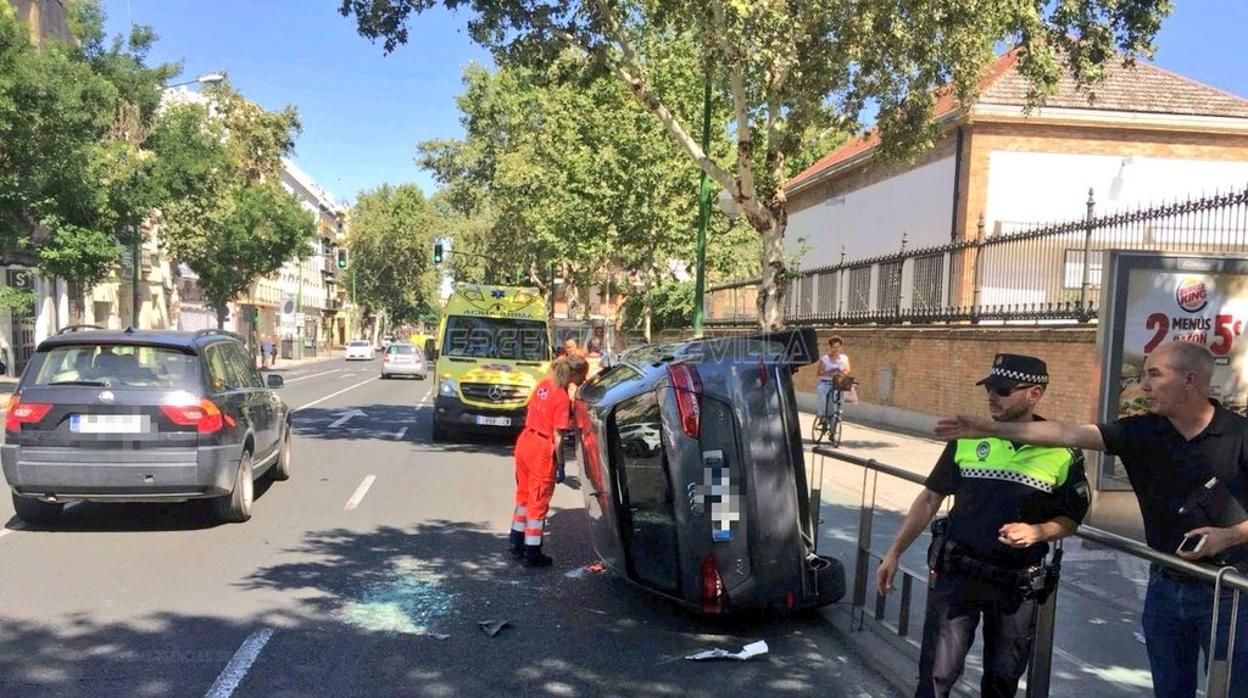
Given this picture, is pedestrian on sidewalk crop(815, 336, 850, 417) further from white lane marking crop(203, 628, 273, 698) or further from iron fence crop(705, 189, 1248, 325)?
white lane marking crop(203, 628, 273, 698)

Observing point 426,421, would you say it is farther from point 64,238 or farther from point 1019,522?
point 1019,522

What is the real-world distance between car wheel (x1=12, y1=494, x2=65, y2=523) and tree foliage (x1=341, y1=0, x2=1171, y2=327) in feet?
22.9

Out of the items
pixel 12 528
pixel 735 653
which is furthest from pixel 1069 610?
pixel 12 528

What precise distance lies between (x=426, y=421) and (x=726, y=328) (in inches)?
495

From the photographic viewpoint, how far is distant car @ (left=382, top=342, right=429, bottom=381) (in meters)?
33.5

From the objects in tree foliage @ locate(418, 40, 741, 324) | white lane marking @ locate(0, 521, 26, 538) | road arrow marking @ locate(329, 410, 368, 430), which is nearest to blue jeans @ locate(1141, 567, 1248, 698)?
white lane marking @ locate(0, 521, 26, 538)

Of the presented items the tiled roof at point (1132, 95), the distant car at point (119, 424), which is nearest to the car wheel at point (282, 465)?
the distant car at point (119, 424)

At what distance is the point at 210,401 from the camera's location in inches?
282

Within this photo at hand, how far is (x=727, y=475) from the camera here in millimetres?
4719

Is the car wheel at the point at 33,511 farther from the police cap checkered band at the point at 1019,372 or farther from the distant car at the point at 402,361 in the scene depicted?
the distant car at the point at 402,361

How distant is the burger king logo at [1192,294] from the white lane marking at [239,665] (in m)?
6.53

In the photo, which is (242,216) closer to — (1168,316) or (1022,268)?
(1022,268)

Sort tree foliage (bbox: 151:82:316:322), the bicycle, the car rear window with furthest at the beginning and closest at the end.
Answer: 1. tree foliage (bbox: 151:82:316:322)
2. the bicycle
3. the car rear window

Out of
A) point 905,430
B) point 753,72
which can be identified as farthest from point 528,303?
point 905,430
